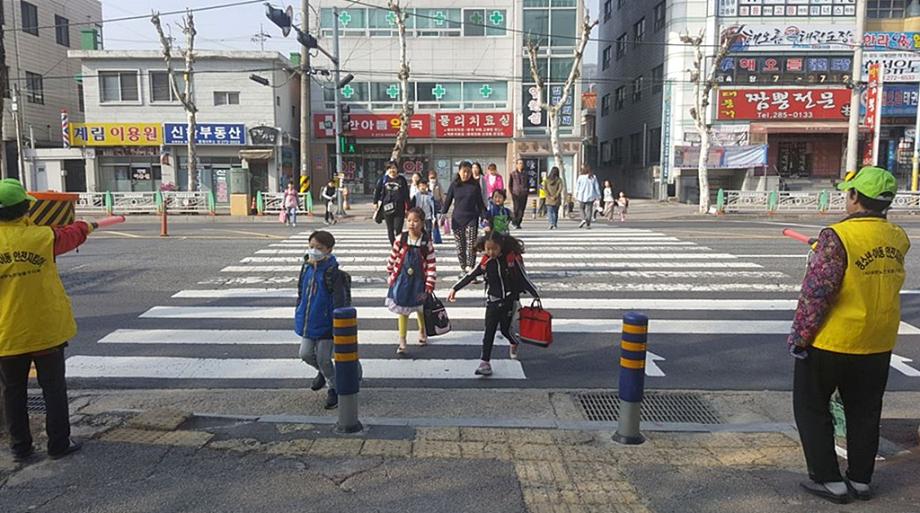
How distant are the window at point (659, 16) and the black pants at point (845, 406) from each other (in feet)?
113

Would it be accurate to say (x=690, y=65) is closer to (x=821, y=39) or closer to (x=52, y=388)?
(x=821, y=39)

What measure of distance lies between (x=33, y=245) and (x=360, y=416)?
8.18ft

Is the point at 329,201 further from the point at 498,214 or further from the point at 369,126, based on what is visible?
the point at 369,126

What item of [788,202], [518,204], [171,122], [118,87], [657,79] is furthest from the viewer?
[657,79]

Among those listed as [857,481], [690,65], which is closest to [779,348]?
[857,481]

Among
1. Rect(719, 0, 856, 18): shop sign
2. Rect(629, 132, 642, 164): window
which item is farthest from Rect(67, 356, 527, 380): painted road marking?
Rect(629, 132, 642, 164): window

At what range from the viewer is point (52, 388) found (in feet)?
13.9

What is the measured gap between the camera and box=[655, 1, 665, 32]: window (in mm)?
34812

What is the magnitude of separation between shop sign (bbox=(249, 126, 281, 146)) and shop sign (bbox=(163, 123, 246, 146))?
0.44 meters

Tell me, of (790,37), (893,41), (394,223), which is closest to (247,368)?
(394,223)

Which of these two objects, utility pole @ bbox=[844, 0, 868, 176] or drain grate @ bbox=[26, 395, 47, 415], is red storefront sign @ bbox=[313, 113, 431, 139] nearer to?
utility pole @ bbox=[844, 0, 868, 176]

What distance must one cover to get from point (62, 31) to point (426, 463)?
43371 millimetres

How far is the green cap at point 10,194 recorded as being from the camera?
3.97 meters

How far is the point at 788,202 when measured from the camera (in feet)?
85.0
